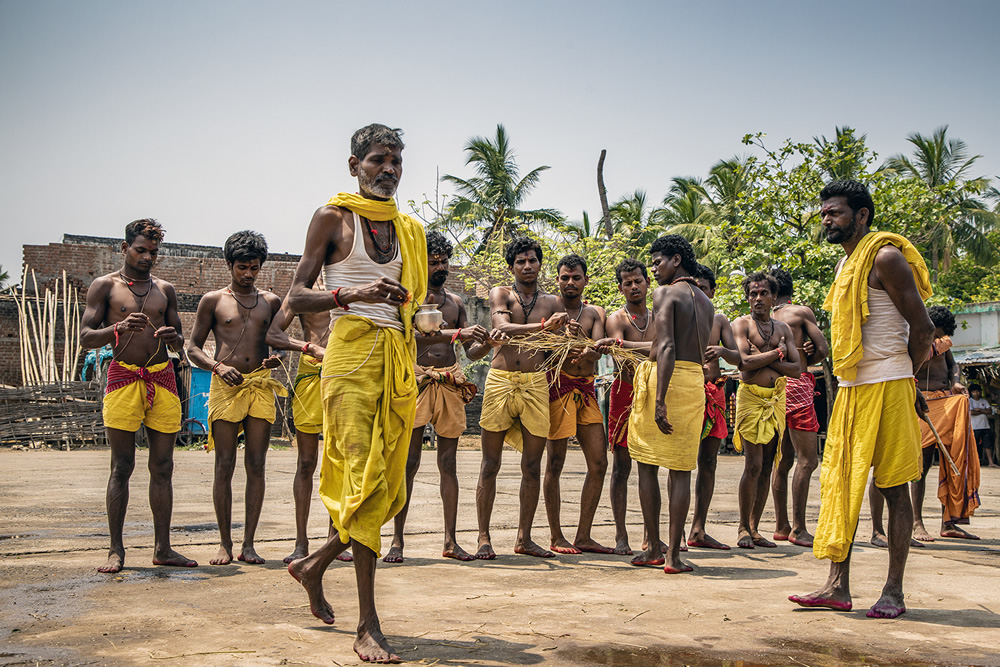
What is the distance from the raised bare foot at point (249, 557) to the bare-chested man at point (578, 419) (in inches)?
82.1

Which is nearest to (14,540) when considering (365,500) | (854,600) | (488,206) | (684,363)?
(365,500)

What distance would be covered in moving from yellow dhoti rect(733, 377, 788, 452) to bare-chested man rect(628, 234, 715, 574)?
1.51 m

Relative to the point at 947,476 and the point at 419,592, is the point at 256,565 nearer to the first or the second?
the point at 419,592

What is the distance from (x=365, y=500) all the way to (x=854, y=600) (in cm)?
279

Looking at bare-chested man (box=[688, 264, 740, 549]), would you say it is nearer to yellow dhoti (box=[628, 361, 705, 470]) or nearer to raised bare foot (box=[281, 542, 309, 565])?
yellow dhoti (box=[628, 361, 705, 470])

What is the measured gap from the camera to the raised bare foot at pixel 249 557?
5500 mm

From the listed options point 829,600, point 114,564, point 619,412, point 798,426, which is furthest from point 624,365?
point 114,564

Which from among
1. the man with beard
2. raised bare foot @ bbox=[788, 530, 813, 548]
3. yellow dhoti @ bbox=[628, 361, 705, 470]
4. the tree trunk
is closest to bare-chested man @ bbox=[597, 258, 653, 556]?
yellow dhoti @ bbox=[628, 361, 705, 470]

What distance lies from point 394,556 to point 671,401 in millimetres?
2109

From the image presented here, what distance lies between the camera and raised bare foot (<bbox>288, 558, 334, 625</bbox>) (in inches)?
152

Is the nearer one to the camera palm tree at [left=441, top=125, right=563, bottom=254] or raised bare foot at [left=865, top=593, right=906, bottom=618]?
raised bare foot at [left=865, top=593, right=906, bottom=618]

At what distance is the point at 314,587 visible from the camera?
3.87 m

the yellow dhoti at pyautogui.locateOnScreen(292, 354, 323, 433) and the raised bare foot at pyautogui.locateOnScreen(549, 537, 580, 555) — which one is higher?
the yellow dhoti at pyautogui.locateOnScreen(292, 354, 323, 433)

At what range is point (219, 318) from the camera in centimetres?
594
